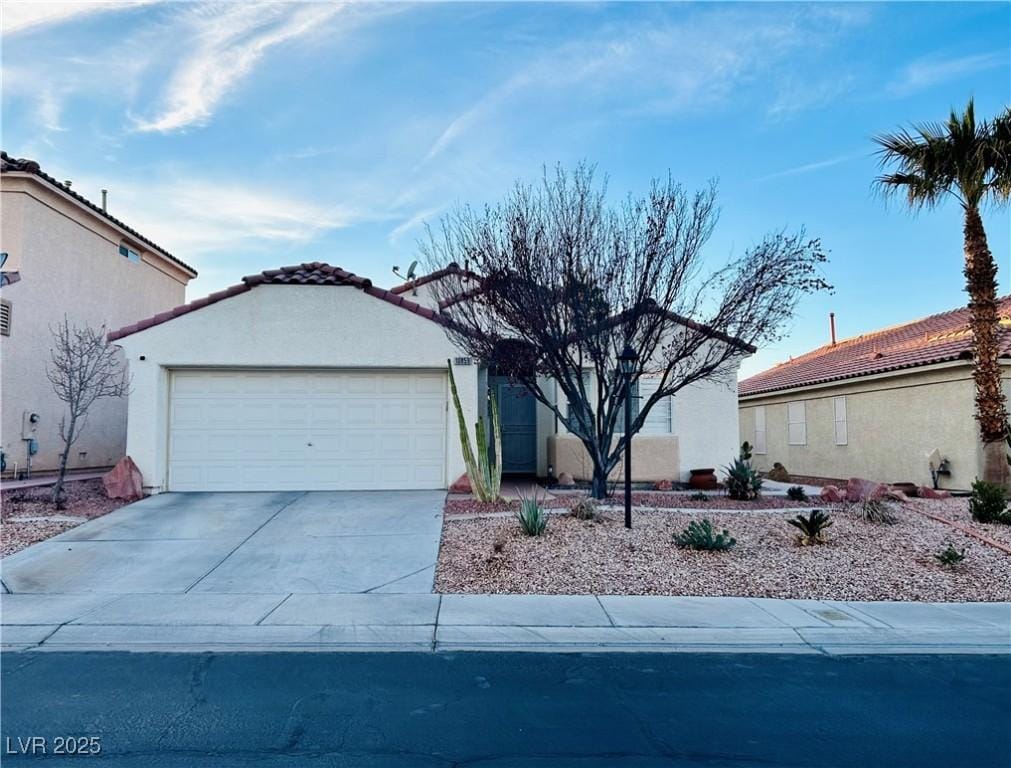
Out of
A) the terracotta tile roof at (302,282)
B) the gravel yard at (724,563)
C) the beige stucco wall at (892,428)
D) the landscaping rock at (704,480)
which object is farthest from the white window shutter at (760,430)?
the terracotta tile roof at (302,282)

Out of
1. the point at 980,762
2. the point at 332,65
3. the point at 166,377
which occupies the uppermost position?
the point at 332,65

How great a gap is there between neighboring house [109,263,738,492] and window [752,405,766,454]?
14.1 metres

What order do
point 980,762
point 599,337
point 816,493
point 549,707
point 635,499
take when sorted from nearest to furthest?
1. point 980,762
2. point 549,707
3. point 599,337
4. point 635,499
5. point 816,493

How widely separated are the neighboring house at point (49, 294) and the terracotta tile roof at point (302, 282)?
7.37 ft

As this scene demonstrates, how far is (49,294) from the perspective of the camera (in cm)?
1499

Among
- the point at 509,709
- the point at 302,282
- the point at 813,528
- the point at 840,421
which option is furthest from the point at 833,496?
the point at 302,282

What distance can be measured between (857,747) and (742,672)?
1.33 metres

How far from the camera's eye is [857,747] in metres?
4.43

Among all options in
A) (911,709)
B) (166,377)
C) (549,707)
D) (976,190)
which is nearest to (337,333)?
(166,377)

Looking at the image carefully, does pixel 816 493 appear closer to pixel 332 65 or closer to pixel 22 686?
pixel 332 65

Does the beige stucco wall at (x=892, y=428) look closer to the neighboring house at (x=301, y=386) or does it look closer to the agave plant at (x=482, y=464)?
the agave plant at (x=482, y=464)

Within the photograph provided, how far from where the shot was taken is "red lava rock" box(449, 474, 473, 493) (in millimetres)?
13352

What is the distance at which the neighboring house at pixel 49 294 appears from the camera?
13945mm

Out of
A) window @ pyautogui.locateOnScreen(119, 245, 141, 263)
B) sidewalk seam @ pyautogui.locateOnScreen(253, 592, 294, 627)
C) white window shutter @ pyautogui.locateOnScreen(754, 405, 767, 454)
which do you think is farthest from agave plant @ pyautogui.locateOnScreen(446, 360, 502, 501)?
white window shutter @ pyautogui.locateOnScreen(754, 405, 767, 454)
